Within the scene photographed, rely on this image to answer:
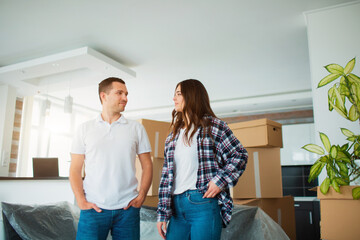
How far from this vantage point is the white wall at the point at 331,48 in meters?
2.78

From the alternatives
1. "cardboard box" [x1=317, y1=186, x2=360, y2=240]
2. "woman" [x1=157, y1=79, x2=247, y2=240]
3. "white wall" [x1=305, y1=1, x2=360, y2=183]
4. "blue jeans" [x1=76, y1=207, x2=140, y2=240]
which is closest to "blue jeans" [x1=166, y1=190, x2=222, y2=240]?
"woman" [x1=157, y1=79, x2=247, y2=240]

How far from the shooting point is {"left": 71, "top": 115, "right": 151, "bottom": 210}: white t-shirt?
4.25 ft

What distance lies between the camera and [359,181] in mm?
1774

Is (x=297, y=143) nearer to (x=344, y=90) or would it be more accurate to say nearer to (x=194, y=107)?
(x=344, y=90)

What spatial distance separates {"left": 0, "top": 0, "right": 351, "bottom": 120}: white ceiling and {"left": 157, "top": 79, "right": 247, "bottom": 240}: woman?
2.12m

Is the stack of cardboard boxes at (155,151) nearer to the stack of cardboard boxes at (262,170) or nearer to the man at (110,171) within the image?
the stack of cardboard boxes at (262,170)

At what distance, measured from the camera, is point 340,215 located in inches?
63.2

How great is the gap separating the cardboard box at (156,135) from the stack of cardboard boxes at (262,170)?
1.95 feet

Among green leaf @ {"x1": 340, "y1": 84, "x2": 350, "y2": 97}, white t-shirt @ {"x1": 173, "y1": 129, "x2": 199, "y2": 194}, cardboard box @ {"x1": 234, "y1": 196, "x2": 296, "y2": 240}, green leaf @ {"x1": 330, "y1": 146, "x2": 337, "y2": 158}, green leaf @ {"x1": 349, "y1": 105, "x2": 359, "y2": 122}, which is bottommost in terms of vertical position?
cardboard box @ {"x1": 234, "y1": 196, "x2": 296, "y2": 240}

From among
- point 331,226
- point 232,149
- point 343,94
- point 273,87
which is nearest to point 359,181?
point 331,226

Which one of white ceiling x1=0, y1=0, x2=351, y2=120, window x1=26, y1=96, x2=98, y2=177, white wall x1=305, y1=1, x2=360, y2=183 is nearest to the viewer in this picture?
white wall x1=305, y1=1, x2=360, y2=183

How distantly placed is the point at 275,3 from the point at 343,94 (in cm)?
163

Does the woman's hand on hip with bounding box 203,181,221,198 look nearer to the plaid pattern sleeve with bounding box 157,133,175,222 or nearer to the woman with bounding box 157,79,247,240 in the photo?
the woman with bounding box 157,79,247,240

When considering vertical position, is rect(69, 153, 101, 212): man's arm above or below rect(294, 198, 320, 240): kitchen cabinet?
above
